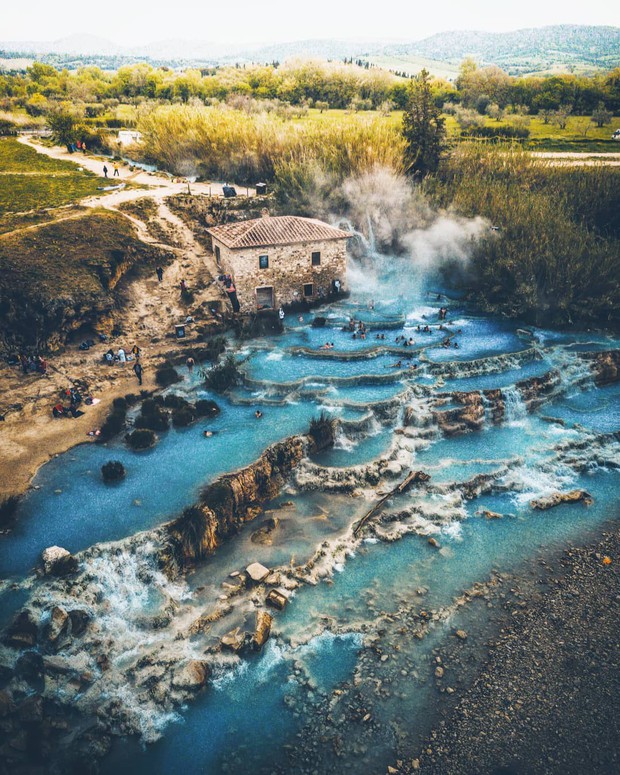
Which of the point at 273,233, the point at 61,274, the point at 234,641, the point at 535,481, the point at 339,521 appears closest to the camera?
the point at 234,641

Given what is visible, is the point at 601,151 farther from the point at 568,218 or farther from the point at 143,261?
the point at 143,261

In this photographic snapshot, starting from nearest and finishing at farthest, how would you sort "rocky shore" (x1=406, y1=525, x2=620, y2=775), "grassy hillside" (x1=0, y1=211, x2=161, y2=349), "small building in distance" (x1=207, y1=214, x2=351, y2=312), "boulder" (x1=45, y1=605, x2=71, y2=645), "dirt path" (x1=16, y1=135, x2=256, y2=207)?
"rocky shore" (x1=406, y1=525, x2=620, y2=775) < "boulder" (x1=45, y1=605, x2=71, y2=645) < "grassy hillside" (x1=0, y1=211, x2=161, y2=349) < "small building in distance" (x1=207, y1=214, x2=351, y2=312) < "dirt path" (x1=16, y1=135, x2=256, y2=207)

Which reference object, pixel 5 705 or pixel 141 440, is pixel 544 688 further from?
pixel 141 440

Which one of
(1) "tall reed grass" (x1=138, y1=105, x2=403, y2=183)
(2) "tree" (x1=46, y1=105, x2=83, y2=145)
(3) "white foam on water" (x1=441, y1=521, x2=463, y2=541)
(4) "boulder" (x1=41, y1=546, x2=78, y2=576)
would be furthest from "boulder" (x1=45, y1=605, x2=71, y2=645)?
(2) "tree" (x1=46, y1=105, x2=83, y2=145)

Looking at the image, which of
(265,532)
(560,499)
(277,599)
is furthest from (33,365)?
(560,499)

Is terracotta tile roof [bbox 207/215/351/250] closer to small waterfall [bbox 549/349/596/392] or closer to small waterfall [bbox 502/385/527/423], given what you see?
small waterfall [bbox 502/385/527/423]

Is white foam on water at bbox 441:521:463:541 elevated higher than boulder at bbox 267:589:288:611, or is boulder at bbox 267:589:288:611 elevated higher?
boulder at bbox 267:589:288:611

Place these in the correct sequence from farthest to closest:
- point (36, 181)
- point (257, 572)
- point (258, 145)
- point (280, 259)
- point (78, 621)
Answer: point (258, 145) < point (36, 181) < point (280, 259) < point (257, 572) < point (78, 621)
